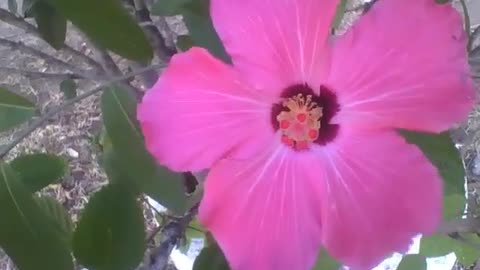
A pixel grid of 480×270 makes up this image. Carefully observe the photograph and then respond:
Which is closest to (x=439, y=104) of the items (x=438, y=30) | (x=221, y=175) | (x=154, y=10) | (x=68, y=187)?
(x=438, y=30)

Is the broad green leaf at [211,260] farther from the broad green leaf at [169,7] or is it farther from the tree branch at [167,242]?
the broad green leaf at [169,7]

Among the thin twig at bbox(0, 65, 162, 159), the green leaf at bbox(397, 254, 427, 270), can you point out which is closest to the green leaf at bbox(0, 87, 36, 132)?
the thin twig at bbox(0, 65, 162, 159)

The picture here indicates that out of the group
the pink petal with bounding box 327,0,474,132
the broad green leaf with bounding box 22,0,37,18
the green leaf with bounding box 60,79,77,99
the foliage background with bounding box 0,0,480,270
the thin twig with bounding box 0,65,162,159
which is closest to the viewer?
the pink petal with bounding box 327,0,474,132

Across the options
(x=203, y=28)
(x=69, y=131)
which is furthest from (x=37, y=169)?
(x=69, y=131)

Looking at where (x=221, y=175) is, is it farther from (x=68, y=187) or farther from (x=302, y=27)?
(x=68, y=187)

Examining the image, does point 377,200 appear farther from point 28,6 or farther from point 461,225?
point 28,6

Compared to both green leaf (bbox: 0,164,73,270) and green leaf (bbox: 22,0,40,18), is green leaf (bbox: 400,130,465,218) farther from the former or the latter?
green leaf (bbox: 22,0,40,18)
